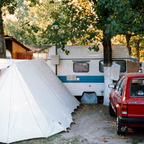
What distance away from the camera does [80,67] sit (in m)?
11.4

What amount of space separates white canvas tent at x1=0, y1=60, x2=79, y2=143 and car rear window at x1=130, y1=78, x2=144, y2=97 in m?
2.19

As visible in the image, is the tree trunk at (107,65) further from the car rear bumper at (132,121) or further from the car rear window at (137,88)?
the car rear bumper at (132,121)

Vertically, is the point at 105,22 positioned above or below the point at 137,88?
above

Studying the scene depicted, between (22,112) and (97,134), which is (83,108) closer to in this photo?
(97,134)

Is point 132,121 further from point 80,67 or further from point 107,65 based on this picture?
point 80,67

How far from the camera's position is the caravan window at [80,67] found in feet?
37.5

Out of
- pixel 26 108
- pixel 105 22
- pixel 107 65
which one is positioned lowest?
pixel 26 108

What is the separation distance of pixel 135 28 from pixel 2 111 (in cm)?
465

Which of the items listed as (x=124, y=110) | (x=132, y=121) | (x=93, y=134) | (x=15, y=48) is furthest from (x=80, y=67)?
(x=15, y=48)

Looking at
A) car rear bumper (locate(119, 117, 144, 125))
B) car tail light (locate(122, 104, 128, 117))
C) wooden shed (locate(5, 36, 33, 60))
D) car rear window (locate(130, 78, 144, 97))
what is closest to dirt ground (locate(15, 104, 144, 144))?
car rear bumper (locate(119, 117, 144, 125))

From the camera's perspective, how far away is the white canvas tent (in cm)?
596

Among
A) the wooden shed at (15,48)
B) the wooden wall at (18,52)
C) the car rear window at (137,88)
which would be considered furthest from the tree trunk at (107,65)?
the wooden wall at (18,52)

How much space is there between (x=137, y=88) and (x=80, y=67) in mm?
5719

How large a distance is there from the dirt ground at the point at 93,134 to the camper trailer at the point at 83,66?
2.32 meters
